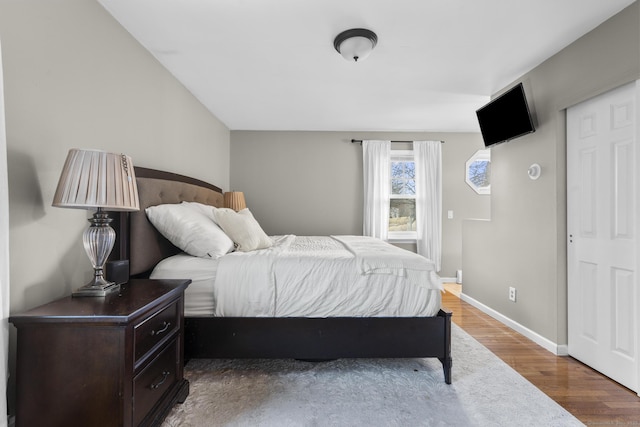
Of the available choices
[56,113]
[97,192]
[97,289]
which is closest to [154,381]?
[97,289]

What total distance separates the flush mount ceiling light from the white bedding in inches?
58.2

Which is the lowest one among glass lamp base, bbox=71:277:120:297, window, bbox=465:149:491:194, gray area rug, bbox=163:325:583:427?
gray area rug, bbox=163:325:583:427

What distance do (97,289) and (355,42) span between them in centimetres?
211

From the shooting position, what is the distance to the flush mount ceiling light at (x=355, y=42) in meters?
2.01

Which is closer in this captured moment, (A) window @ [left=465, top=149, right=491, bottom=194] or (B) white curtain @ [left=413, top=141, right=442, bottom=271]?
(B) white curtain @ [left=413, top=141, right=442, bottom=271]

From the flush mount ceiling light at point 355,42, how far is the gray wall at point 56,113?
145 centimetres

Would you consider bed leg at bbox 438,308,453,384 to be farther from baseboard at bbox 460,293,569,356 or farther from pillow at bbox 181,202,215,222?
pillow at bbox 181,202,215,222

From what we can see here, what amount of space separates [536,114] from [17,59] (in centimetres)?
344

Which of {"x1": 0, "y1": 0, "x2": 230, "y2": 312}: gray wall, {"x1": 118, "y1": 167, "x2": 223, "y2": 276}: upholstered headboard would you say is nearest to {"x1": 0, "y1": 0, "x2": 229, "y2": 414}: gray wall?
{"x1": 0, "y1": 0, "x2": 230, "y2": 312}: gray wall

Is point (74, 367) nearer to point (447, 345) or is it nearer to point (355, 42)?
point (447, 345)

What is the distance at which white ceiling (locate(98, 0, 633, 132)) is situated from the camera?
5.94ft

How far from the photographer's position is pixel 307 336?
1.87 m

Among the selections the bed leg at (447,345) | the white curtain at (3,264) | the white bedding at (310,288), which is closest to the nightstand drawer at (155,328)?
the white bedding at (310,288)

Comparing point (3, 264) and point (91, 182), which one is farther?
point (91, 182)
